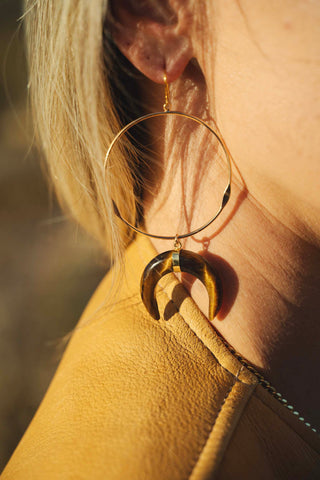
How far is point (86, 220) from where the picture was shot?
134cm

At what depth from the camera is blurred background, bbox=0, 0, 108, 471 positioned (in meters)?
1.93

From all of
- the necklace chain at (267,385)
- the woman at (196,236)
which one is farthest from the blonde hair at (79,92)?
the necklace chain at (267,385)

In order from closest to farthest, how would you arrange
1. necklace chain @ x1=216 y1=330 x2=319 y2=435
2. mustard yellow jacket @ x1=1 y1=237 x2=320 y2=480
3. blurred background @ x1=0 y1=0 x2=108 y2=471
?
mustard yellow jacket @ x1=1 y1=237 x2=320 y2=480 < necklace chain @ x1=216 y1=330 x2=319 y2=435 < blurred background @ x1=0 y1=0 x2=108 y2=471

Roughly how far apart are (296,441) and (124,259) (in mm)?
575

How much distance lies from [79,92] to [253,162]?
417mm

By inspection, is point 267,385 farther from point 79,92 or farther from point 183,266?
point 79,92

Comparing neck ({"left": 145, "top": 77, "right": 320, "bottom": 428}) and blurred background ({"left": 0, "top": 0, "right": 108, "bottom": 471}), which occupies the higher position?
blurred background ({"left": 0, "top": 0, "right": 108, "bottom": 471})

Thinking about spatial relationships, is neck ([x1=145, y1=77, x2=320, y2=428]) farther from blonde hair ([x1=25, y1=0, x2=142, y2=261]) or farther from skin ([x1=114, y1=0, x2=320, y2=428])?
blonde hair ([x1=25, y1=0, x2=142, y2=261])

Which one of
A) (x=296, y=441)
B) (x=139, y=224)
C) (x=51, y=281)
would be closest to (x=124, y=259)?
(x=139, y=224)

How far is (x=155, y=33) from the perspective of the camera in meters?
0.66

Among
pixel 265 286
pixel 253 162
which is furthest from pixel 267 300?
pixel 253 162

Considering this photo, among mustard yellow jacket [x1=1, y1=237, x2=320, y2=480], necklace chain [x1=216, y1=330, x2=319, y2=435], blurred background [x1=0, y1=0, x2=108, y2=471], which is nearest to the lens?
mustard yellow jacket [x1=1, y1=237, x2=320, y2=480]

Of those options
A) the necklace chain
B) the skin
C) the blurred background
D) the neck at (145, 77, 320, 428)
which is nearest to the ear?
the skin

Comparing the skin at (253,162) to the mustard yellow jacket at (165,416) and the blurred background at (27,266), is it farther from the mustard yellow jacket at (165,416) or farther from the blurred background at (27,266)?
the blurred background at (27,266)
